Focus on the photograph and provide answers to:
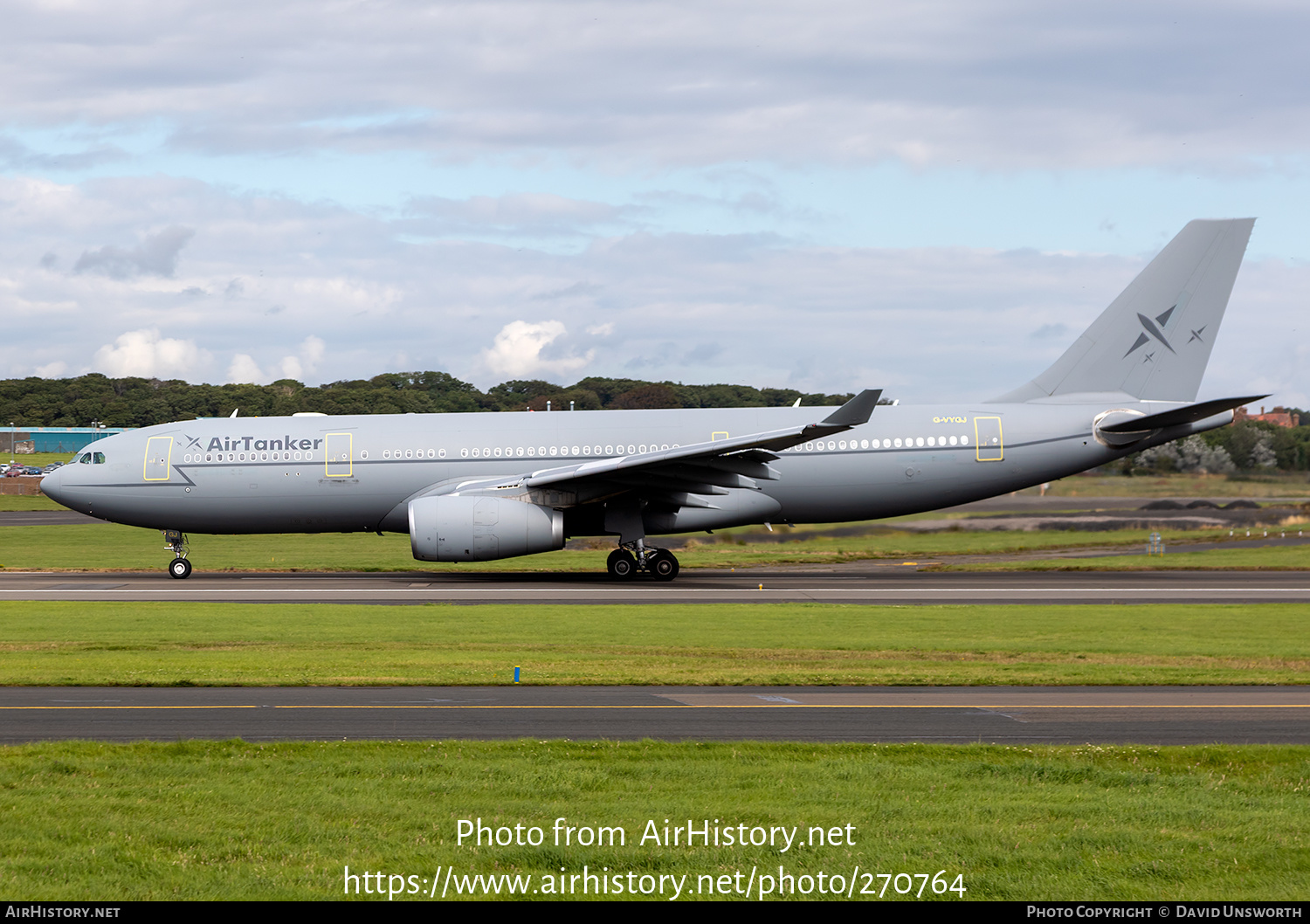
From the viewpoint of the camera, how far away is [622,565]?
29109 mm

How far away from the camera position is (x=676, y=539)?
38625 millimetres

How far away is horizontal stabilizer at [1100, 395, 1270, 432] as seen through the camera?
26969mm

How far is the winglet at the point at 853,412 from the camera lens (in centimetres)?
2483

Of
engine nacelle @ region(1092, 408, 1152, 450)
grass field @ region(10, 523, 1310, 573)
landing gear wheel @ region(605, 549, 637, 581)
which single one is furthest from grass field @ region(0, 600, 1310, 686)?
grass field @ region(10, 523, 1310, 573)

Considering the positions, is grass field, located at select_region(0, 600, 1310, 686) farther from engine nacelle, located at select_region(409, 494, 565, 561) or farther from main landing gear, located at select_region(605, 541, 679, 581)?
main landing gear, located at select_region(605, 541, 679, 581)

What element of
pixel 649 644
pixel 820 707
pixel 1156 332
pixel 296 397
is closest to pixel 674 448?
pixel 649 644

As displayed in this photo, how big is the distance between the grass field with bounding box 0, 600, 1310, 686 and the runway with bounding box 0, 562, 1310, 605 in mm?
1517

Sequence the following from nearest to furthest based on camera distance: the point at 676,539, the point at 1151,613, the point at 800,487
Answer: the point at 1151,613 → the point at 800,487 → the point at 676,539

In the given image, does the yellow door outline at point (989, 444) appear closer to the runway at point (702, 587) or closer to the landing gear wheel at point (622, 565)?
the runway at point (702, 587)

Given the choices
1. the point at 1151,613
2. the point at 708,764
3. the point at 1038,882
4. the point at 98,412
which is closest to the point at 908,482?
the point at 1151,613

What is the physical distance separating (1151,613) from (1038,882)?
1691 cm

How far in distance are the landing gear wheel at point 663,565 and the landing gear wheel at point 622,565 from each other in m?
0.45

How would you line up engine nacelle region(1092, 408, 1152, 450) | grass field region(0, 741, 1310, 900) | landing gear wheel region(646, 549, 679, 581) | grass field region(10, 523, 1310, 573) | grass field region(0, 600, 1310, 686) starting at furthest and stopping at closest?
grass field region(10, 523, 1310, 573) → engine nacelle region(1092, 408, 1152, 450) → landing gear wheel region(646, 549, 679, 581) → grass field region(0, 600, 1310, 686) → grass field region(0, 741, 1310, 900)
